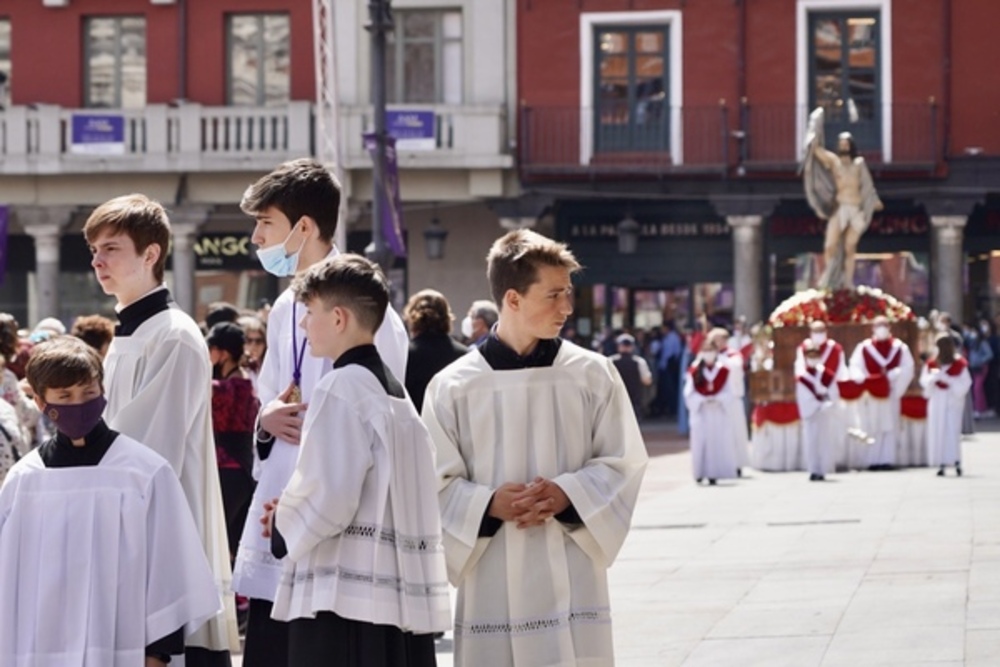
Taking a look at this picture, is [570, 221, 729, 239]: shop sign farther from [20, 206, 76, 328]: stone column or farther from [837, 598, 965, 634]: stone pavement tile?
[837, 598, 965, 634]: stone pavement tile

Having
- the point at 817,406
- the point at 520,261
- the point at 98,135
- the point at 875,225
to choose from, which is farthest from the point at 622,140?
the point at 520,261

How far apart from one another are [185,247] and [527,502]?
3344 centimetres

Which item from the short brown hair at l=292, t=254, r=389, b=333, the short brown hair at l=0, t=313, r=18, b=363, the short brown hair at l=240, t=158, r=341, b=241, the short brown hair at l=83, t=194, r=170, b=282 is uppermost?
the short brown hair at l=240, t=158, r=341, b=241

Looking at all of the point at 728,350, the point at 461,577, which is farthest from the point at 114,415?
the point at 728,350

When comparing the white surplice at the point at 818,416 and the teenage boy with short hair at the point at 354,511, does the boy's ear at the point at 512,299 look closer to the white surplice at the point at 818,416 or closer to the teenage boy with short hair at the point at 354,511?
the teenage boy with short hair at the point at 354,511

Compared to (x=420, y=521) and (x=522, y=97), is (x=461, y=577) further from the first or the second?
(x=522, y=97)

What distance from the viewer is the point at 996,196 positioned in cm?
3975

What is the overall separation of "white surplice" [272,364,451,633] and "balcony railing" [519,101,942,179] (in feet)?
106

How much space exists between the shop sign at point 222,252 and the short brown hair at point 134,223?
110ft

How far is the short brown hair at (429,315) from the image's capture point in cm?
1239

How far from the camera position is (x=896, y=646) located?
1096 centimetres

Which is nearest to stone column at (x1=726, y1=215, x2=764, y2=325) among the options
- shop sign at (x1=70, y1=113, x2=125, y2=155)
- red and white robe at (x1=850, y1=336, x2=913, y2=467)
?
shop sign at (x1=70, y1=113, x2=125, y2=155)

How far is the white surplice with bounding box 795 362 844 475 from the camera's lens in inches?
999

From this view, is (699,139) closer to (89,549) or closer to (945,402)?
(945,402)
